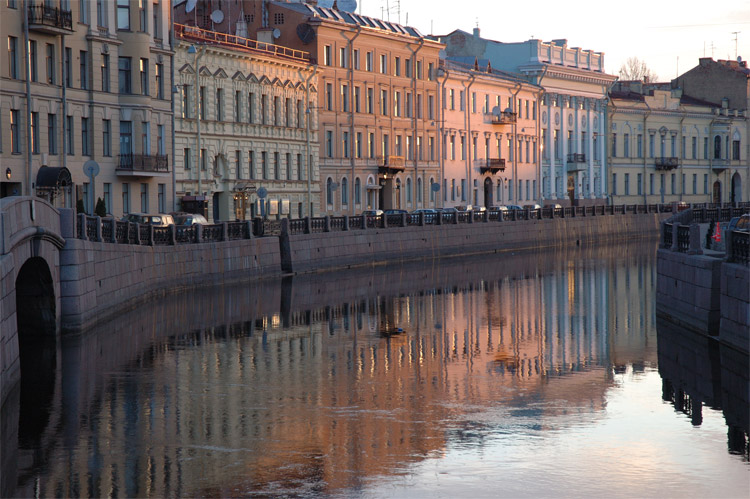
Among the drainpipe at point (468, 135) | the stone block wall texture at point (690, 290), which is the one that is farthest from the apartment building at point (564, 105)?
the stone block wall texture at point (690, 290)

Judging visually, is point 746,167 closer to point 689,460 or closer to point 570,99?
point 570,99

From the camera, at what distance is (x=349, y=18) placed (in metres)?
65.2

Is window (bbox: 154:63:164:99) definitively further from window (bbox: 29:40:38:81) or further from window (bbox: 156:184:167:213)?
window (bbox: 29:40:38:81)

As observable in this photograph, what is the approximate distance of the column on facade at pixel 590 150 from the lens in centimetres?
8833

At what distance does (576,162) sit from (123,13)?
157ft

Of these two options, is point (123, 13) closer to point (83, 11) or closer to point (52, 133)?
point (83, 11)

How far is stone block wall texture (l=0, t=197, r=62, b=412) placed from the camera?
17250 millimetres

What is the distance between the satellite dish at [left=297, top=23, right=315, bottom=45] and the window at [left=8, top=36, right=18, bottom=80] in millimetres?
24186

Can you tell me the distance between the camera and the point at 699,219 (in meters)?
54.0

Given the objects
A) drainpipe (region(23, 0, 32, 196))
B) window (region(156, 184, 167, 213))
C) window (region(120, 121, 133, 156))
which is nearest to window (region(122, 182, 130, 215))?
window (region(120, 121, 133, 156))

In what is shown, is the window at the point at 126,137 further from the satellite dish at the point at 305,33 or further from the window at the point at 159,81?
the satellite dish at the point at 305,33

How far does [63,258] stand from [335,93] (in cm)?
4077

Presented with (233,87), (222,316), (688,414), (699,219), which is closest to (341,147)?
(233,87)

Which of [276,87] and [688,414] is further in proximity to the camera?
[276,87]
